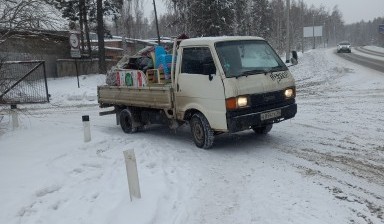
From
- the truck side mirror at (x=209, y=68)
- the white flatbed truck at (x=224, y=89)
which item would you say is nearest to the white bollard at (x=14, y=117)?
the white flatbed truck at (x=224, y=89)

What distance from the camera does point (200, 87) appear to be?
9.01 m

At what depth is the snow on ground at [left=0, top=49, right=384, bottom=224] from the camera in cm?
575

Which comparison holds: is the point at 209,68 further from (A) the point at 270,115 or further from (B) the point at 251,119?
(A) the point at 270,115

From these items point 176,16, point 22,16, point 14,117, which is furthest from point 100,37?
point 22,16

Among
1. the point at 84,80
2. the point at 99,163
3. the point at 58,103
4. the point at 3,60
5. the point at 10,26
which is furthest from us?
the point at 84,80

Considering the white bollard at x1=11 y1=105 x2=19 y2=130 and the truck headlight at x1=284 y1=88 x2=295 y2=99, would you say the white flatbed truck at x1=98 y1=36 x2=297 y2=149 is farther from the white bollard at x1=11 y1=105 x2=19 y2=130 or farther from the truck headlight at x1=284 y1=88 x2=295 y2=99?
the white bollard at x1=11 y1=105 x2=19 y2=130

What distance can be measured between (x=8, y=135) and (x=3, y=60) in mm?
1967

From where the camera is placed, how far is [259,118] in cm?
866

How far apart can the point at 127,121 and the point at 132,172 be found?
18.8 feet

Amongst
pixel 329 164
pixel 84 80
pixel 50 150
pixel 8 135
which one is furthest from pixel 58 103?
pixel 329 164

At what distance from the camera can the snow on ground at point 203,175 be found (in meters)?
5.75

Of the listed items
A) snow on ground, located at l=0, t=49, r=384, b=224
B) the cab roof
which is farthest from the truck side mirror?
snow on ground, located at l=0, t=49, r=384, b=224

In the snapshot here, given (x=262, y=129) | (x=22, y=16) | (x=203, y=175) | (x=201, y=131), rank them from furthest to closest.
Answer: (x=22, y=16), (x=262, y=129), (x=201, y=131), (x=203, y=175)

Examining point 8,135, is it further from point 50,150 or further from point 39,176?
point 39,176
